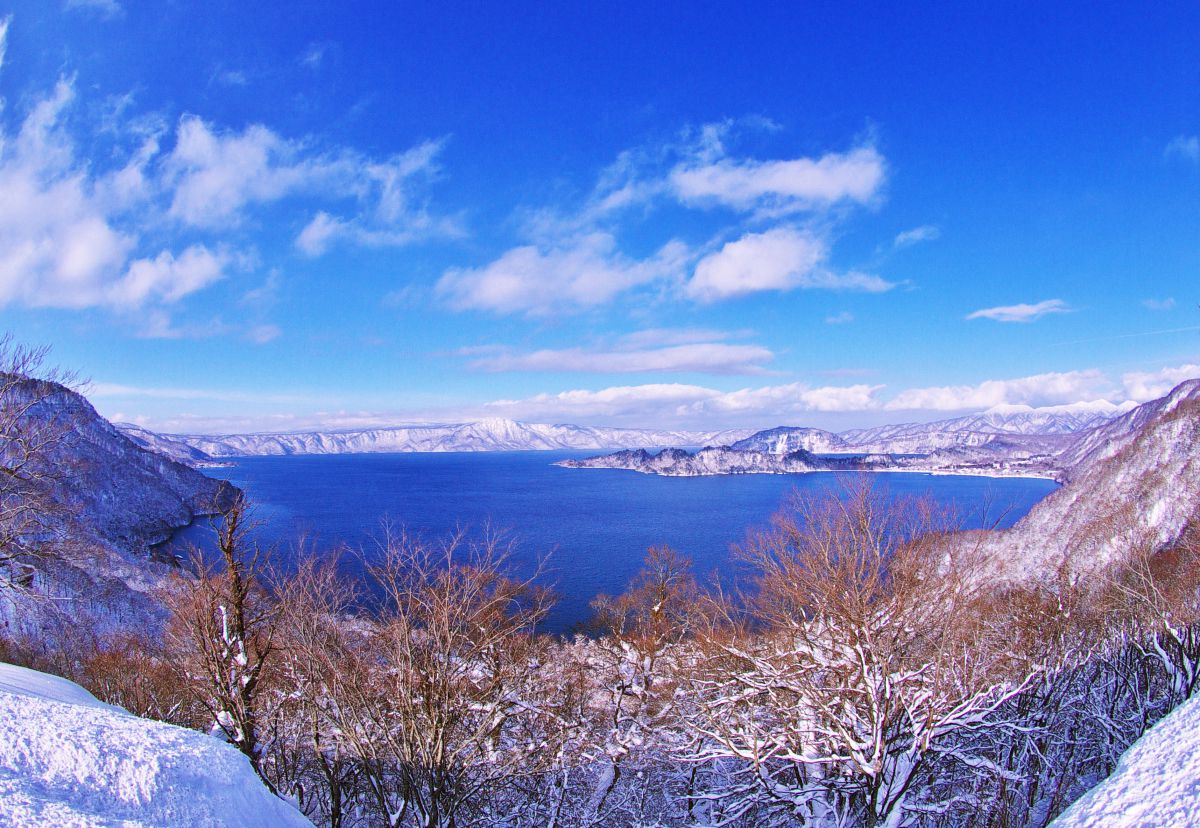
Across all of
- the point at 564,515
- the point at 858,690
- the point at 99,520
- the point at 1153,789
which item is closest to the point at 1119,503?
the point at 858,690

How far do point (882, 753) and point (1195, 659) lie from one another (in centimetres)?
880

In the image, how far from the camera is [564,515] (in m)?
94.8

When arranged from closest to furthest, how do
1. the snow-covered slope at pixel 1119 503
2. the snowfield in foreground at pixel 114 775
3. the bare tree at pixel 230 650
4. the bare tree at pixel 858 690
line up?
the snowfield in foreground at pixel 114 775
the bare tree at pixel 858 690
the bare tree at pixel 230 650
the snow-covered slope at pixel 1119 503

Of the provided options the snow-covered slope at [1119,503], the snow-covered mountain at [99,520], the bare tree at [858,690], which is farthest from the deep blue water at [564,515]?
the bare tree at [858,690]

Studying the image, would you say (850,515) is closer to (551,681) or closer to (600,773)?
(600,773)

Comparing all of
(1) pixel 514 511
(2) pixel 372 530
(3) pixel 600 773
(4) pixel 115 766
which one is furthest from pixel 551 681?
(1) pixel 514 511

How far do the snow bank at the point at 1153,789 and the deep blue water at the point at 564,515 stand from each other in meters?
17.7

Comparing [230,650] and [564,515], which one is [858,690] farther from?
[564,515]

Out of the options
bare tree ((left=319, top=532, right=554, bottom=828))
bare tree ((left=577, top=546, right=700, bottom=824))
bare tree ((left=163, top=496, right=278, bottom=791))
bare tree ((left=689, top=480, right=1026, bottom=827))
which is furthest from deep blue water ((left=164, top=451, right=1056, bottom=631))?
bare tree ((left=163, top=496, right=278, bottom=791))

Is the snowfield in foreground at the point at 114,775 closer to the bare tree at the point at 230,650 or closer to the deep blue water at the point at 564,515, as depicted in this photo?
the bare tree at the point at 230,650

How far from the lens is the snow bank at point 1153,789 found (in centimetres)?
391

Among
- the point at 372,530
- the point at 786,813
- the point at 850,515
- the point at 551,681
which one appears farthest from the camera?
the point at 372,530

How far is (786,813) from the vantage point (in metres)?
9.35

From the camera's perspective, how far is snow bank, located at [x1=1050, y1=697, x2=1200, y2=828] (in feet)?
12.8
